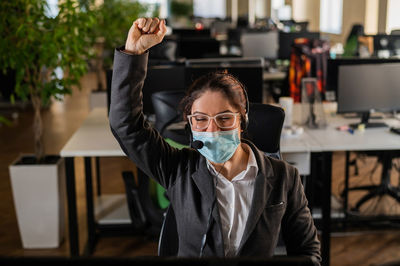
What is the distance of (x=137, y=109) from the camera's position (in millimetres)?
1368

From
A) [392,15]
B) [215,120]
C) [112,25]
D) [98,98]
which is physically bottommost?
[98,98]

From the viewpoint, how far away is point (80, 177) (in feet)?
15.3


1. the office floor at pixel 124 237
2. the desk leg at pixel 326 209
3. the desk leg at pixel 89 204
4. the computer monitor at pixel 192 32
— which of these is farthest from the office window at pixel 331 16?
the desk leg at pixel 89 204

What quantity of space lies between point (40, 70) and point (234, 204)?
2.30 metres

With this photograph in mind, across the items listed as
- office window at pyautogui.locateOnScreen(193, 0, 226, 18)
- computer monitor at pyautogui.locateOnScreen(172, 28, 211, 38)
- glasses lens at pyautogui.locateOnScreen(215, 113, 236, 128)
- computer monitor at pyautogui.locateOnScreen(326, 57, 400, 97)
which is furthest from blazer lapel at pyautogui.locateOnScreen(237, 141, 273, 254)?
office window at pyautogui.locateOnScreen(193, 0, 226, 18)

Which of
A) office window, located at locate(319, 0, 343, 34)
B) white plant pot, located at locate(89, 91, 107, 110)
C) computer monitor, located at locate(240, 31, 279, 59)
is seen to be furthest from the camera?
office window, located at locate(319, 0, 343, 34)

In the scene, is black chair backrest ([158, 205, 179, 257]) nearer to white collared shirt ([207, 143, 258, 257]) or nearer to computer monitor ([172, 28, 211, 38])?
white collared shirt ([207, 143, 258, 257])

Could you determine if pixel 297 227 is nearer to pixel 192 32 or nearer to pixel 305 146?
pixel 305 146

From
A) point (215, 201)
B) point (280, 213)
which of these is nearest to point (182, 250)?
point (215, 201)

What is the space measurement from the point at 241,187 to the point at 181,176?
0.54 ft

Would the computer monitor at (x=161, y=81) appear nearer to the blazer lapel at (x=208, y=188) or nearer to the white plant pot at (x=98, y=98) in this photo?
the blazer lapel at (x=208, y=188)

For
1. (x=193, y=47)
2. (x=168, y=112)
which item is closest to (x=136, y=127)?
(x=168, y=112)

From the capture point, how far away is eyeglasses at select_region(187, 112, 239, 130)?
1447 mm

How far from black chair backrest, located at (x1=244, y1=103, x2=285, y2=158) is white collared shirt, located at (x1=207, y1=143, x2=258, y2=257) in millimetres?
691
